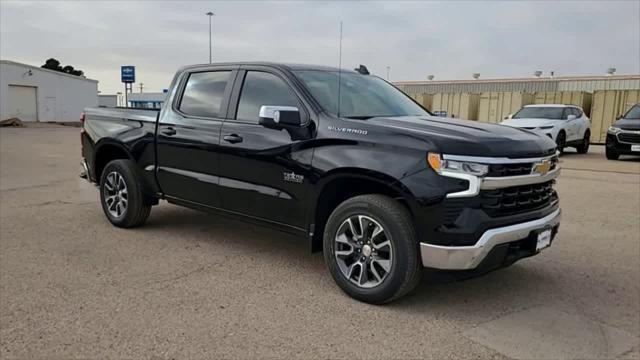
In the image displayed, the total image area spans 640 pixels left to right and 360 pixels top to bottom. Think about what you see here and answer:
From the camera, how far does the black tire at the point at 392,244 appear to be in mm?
3818

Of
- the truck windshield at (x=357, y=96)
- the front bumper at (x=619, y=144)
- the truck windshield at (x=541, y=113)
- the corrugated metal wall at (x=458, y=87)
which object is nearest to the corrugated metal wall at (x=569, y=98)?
the truck windshield at (x=541, y=113)

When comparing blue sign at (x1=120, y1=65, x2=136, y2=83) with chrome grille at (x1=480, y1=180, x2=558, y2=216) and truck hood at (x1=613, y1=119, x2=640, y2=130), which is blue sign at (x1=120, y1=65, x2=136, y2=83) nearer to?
truck hood at (x1=613, y1=119, x2=640, y2=130)

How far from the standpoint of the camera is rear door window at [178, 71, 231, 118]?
5.32 metres

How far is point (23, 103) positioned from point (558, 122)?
3782 cm

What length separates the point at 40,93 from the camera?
41562mm

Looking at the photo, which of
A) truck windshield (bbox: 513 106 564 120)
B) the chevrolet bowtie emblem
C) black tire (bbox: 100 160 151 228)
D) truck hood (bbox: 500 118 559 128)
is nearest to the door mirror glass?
the chevrolet bowtie emblem

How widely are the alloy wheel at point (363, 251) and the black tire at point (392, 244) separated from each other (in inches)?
1.3

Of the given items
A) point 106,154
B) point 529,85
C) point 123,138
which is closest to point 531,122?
point 106,154

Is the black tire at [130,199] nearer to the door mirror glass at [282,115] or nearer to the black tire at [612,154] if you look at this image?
the door mirror glass at [282,115]

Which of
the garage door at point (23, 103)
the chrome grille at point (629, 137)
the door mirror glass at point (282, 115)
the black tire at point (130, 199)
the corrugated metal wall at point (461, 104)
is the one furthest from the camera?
the garage door at point (23, 103)

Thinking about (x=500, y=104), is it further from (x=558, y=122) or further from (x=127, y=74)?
(x=127, y=74)

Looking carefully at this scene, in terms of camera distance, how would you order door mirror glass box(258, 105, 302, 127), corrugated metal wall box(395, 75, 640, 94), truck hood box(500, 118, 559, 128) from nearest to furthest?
door mirror glass box(258, 105, 302, 127), truck hood box(500, 118, 559, 128), corrugated metal wall box(395, 75, 640, 94)

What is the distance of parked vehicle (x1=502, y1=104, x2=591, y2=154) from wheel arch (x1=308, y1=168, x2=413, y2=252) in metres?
12.5

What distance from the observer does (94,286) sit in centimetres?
434
